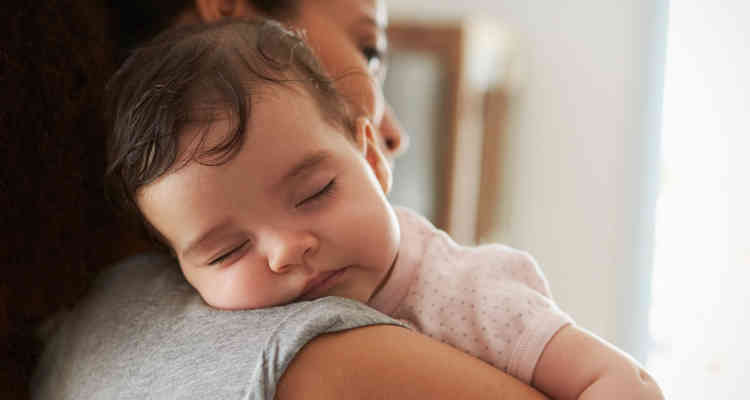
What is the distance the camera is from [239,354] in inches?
21.9

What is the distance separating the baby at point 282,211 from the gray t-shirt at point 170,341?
0.21ft

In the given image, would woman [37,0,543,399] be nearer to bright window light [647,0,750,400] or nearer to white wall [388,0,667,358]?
bright window light [647,0,750,400]

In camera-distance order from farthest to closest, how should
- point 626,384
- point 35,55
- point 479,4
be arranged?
point 479,4 → point 35,55 → point 626,384

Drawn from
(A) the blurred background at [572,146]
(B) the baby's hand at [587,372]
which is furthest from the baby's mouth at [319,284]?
(A) the blurred background at [572,146]

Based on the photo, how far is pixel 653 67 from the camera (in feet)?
8.73

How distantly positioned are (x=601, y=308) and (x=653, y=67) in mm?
1132

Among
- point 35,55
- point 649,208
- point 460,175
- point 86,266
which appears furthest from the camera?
point 460,175

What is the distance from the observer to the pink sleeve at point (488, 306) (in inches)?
26.7

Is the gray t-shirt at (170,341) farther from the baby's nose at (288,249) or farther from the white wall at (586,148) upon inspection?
the white wall at (586,148)

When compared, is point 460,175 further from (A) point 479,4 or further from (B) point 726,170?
(B) point 726,170

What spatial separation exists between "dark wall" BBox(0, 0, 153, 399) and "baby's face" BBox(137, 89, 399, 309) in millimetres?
134

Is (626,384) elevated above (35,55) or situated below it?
below

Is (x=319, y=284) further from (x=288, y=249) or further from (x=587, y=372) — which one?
(x=587, y=372)

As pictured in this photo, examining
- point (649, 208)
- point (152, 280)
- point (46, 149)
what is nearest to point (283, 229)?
point (152, 280)
